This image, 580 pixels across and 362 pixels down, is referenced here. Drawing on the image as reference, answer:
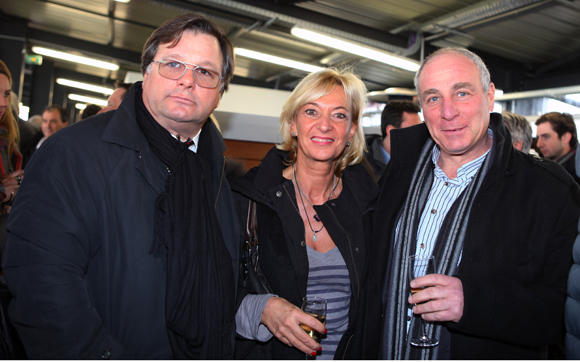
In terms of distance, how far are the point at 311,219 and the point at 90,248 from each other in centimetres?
107

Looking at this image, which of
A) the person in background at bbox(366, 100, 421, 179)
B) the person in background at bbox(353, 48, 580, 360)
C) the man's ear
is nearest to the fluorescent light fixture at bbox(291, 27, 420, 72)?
the person in background at bbox(366, 100, 421, 179)

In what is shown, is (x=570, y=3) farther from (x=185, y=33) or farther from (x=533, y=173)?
(x=185, y=33)

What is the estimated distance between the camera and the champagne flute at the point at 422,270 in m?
1.55

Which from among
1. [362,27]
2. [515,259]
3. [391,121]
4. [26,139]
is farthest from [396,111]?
[26,139]

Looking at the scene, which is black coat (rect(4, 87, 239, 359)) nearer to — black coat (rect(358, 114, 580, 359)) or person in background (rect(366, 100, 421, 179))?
black coat (rect(358, 114, 580, 359))

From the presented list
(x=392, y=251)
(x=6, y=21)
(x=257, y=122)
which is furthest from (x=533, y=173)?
(x=6, y=21)

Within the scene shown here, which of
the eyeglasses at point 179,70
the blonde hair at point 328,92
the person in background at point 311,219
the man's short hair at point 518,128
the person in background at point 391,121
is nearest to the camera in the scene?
the eyeglasses at point 179,70

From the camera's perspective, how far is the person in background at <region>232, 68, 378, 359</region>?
1.86m

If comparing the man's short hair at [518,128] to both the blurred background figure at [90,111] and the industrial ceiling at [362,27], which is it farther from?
the blurred background figure at [90,111]

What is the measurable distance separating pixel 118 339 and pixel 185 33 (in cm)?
117

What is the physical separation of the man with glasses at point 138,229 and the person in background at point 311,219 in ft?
0.73

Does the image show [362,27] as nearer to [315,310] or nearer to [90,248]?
[315,310]

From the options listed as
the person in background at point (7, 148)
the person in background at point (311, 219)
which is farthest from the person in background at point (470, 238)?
the person in background at point (7, 148)

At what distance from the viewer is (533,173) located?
5.74 ft
